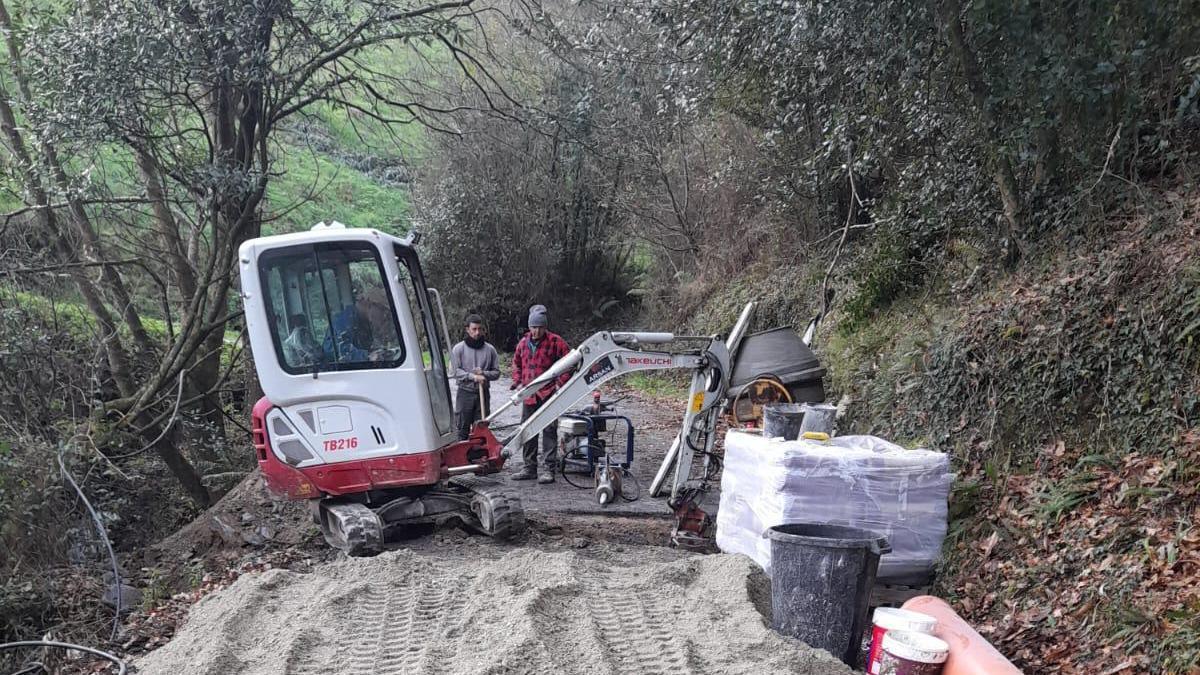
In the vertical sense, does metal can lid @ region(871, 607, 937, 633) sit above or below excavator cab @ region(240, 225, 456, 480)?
below

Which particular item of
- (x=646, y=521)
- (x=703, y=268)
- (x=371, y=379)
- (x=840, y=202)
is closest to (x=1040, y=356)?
(x=646, y=521)

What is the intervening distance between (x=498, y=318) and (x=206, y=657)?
1896cm

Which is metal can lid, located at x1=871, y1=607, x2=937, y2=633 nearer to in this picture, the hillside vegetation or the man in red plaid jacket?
the hillside vegetation

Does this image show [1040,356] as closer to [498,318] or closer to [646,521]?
[646,521]

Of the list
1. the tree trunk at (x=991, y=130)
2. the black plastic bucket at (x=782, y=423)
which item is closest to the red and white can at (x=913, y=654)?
the black plastic bucket at (x=782, y=423)

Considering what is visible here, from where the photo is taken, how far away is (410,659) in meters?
4.36

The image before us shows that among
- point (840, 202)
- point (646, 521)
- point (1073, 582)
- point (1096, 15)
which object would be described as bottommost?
point (646, 521)

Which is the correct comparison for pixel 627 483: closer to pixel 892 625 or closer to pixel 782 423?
pixel 782 423

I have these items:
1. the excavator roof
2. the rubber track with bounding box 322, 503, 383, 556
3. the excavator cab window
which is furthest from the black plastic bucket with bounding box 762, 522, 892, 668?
the excavator roof

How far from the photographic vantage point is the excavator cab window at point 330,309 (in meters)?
7.00

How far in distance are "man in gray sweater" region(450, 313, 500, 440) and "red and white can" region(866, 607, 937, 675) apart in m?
6.01

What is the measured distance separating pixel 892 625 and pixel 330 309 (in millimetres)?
4711

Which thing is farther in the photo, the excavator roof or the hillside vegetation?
the excavator roof

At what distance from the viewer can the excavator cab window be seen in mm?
7000
